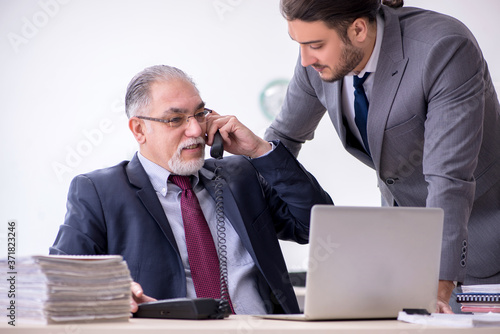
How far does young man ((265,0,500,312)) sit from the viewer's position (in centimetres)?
187

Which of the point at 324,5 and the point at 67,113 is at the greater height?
the point at 324,5

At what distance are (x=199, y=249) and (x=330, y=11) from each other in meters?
0.88

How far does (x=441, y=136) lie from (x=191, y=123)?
2.76 ft

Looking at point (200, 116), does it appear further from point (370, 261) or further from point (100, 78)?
point (100, 78)

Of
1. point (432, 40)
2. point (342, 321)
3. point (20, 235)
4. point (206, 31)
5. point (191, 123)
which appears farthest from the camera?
point (206, 31)

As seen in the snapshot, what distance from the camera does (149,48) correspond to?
353cm

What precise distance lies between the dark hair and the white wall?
5.11 feet

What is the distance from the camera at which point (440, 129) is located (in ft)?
6.31

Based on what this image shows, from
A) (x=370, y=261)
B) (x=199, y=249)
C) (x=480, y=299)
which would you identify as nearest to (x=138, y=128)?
(x=199, y=249)

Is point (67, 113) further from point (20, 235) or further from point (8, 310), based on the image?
point (8, 310)

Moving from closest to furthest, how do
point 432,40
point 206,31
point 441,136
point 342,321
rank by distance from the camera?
point 342,321 → point 441,136 → point 432,40 → point 206,31

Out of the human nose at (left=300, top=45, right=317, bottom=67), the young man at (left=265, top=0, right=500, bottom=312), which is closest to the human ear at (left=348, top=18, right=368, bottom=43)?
the young man at (left=265, top=0, right=500, bottom=312)

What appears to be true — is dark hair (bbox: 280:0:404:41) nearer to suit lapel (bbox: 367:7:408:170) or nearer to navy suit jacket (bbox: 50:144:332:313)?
suit lapel (bbox: 367:7:408:170)

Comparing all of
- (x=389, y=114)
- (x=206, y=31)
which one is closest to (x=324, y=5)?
(x=389, y=114)
